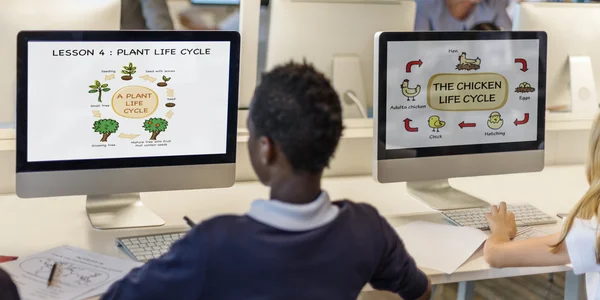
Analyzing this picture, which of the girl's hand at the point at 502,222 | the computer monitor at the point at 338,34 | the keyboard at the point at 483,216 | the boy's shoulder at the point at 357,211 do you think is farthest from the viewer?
the computer monitor at the point at 338,34

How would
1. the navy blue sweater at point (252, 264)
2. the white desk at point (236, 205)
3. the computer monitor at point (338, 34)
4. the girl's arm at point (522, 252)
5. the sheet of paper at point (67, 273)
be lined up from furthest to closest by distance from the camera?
the computer monitor at point (338, 34) → the white desk at point (236, 205) → the girl's arm at point (522, 252) → the sheet of paper at point (67, 273) → the navy blue sweater at point (252, 264)

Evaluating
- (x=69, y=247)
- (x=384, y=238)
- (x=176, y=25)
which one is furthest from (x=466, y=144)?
(x=176, y=25)

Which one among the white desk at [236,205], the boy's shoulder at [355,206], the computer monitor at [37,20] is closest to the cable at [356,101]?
the white desk at [236,205]

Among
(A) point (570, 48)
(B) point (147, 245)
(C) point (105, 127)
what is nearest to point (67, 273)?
(B) point (147, 245)

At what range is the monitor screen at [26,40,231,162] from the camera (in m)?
1.66

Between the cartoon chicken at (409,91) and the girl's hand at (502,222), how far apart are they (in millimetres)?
332

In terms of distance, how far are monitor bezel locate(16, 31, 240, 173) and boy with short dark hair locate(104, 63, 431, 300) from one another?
2.09ft

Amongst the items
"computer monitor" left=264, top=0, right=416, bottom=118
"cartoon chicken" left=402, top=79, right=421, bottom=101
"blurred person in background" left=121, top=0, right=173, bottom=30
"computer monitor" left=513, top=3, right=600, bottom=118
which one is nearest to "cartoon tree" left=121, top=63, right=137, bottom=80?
"computer monitor" left=264, top=0, right=416, bottom=118

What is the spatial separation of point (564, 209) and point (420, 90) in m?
0.52

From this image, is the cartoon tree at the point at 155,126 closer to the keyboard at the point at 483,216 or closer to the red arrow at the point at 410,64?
the red arrow at the point at 410,64

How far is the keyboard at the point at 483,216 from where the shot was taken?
1875 millimetres

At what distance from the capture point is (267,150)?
3.66ft

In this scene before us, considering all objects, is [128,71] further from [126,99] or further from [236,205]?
[236,205]

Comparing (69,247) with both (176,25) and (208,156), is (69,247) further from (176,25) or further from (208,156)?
(176,25)
